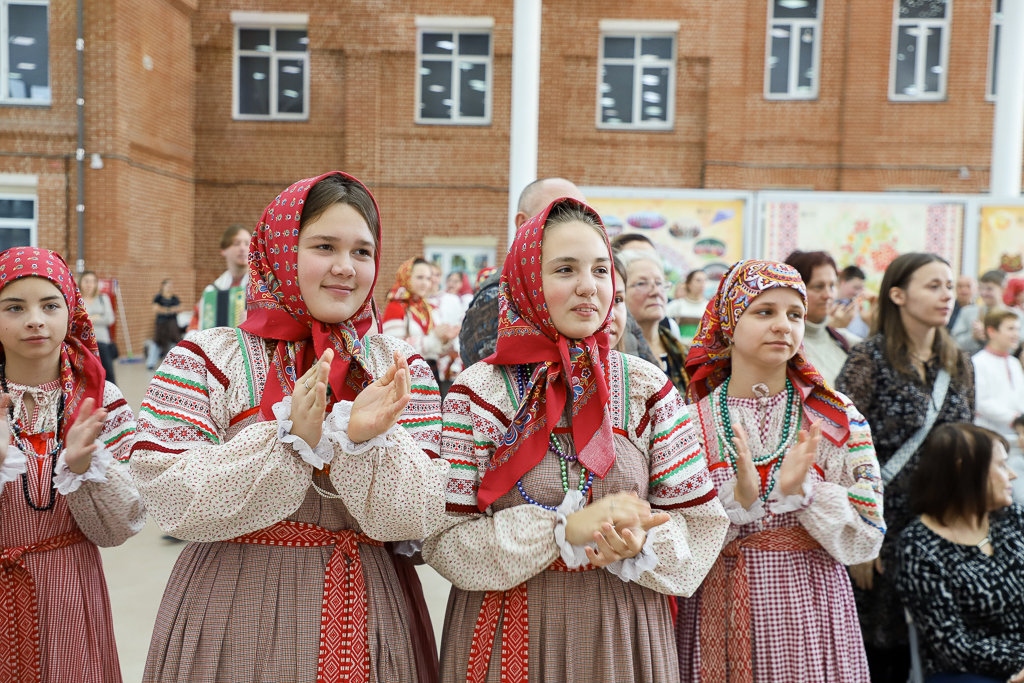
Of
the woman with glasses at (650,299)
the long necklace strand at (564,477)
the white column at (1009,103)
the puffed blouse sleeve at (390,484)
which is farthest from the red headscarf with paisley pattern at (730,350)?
the white column at (1009,103)

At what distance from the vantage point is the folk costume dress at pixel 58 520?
2123 millimetres

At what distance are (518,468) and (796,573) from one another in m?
0.90

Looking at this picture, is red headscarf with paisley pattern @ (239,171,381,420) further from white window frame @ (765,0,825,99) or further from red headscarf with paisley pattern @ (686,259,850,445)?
white window frame @ (765,0,825,99)

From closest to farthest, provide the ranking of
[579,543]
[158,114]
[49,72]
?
[579,543] < [49,72] < [158,114]

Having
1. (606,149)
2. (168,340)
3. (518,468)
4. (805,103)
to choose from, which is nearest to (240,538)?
(518,468)

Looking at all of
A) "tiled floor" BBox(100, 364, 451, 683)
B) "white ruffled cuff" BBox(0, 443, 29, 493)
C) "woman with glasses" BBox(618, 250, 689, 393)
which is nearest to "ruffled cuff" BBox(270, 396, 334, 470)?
"white ruffled cuff" BBox(0, 443, 29, 493)

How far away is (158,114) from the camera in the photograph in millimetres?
14094

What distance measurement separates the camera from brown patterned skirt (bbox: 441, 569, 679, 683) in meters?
1.78

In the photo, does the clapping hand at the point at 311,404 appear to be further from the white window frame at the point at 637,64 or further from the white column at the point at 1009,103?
the white window frame at the point at 637,64

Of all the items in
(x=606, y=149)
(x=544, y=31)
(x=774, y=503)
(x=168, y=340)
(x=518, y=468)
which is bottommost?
(x=168, y=340)

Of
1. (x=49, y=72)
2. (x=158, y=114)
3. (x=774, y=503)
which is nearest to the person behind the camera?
(x=774, y=503)

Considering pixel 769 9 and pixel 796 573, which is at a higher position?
pixel 769 9

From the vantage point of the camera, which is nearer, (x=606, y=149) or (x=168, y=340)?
(x=168, y=340)

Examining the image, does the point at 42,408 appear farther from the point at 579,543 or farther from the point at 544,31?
the point at 544,31
